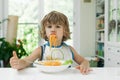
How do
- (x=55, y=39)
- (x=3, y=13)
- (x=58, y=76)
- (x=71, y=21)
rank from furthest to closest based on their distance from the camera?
(x=71, y=21), (x=3, y=13), (x=55, y=39), (x=58, y=76)

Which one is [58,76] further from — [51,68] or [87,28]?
[87,28]

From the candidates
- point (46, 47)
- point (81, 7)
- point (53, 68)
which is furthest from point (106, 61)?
point (53, 68)

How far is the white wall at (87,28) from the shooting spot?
4.82 metres

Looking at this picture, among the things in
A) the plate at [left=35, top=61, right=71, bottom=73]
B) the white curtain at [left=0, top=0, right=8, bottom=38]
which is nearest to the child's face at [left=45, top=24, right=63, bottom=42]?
A: the plate at [left=35, top=61, right=71, bottom=73]

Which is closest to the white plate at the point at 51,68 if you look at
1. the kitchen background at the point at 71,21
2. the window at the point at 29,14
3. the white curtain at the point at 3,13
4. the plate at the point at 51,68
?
the plate at the point at 51,68

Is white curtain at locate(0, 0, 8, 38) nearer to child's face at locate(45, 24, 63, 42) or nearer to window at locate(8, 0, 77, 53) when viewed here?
window at locate(8, 0, 77, 53)

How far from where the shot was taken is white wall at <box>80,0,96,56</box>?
4.82m

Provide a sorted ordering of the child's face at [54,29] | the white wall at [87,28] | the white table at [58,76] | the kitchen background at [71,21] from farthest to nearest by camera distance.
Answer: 1. the white wall at [87,28]
2. the kitchen background at [71,21]
3. the child's face at [54,29]
4. the white table at [58,76]

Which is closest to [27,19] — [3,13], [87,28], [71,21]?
[3,13]

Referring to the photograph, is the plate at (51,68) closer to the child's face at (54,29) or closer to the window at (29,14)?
the child's face at (54,29)

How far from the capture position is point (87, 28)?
4.88m

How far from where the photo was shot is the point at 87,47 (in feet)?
16.2

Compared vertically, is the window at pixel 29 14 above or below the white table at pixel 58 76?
above

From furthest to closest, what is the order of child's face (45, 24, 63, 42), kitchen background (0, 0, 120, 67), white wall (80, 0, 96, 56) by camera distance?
1. white wall (80, 0, 96, 56)
2. kitchen background (0, 0, 120, 67)
3. child's face (45, 24, 63, 42)
